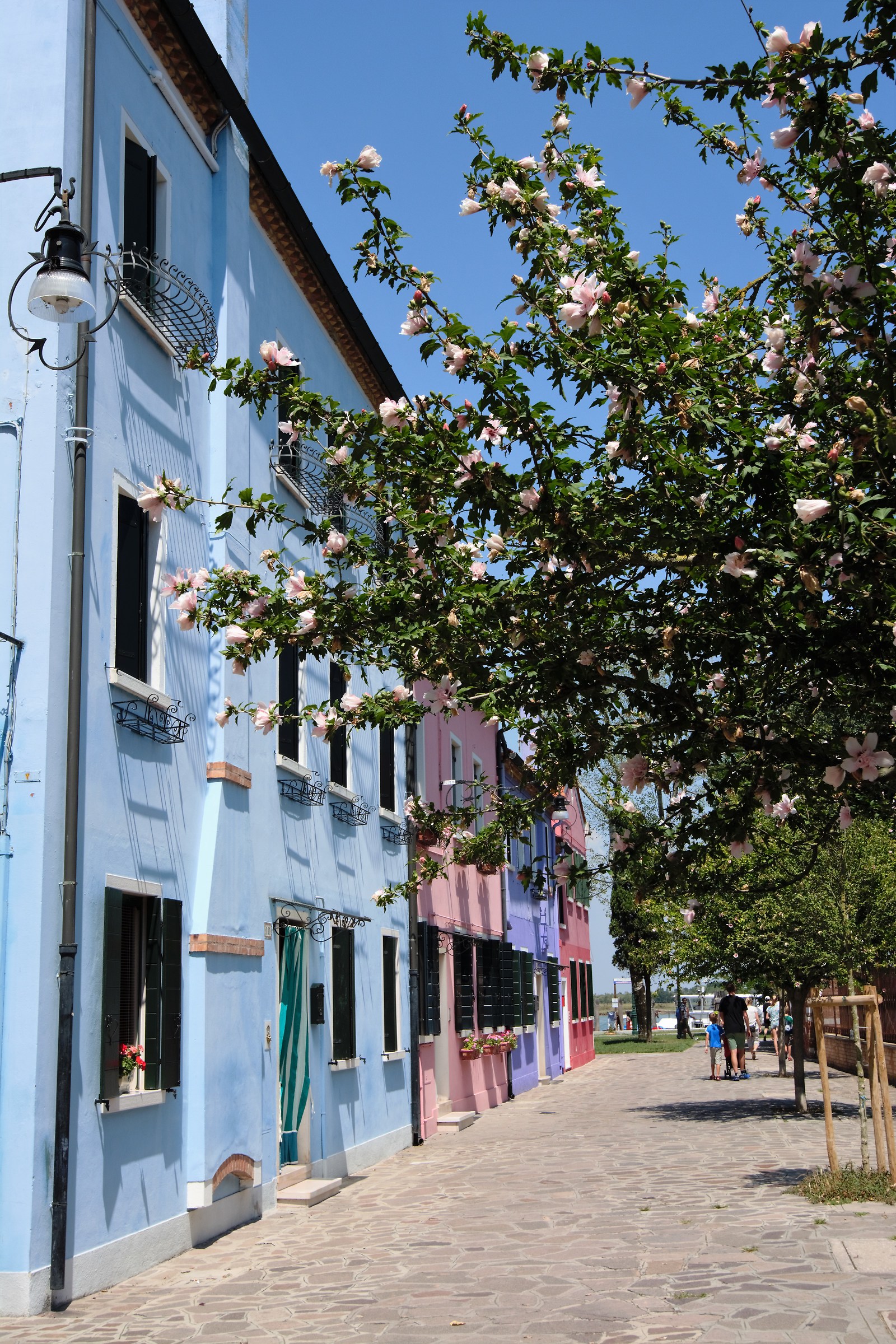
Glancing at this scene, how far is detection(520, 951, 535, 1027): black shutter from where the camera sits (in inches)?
1096

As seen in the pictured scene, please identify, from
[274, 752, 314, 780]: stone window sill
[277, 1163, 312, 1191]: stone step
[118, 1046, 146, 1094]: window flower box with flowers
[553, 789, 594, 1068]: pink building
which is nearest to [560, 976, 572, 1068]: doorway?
[553, 789, 594, 1068]: pink building

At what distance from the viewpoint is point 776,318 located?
6352 mm

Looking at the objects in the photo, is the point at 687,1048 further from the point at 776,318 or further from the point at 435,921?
the point at 776,318

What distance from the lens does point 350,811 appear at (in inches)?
607

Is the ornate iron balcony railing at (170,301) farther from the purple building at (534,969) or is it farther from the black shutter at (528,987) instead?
the black shutter at (528,987)

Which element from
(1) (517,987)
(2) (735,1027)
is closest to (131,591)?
(1) (517,987)

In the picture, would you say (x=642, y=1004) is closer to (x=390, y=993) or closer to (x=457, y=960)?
(x=457, y=960)

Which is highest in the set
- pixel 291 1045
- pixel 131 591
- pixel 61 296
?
pixel 61 296

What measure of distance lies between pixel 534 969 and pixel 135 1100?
22492 millimetres

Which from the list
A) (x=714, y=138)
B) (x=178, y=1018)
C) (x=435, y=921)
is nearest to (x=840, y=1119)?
(x=435, y=921)

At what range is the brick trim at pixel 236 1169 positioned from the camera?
33.6 ft

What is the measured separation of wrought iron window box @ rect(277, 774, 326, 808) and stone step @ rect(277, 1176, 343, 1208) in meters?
3.65

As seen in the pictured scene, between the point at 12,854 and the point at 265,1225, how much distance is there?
15.7 ft

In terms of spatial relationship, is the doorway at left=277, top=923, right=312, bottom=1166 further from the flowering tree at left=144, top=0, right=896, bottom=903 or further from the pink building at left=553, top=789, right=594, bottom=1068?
the pink building at left=553, top=789, right=594, bottom=1068
